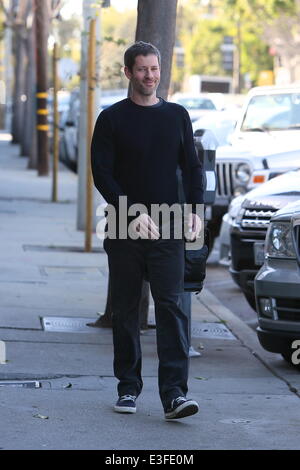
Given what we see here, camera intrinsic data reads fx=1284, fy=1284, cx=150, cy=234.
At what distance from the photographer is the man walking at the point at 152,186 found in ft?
21.3

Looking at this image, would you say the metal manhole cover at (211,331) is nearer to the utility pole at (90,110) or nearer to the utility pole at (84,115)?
the utility pole at (90,110)

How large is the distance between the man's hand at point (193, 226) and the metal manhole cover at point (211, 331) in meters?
3.19

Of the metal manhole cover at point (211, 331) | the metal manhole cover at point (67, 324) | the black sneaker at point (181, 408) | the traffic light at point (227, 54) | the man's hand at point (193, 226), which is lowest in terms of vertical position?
the traffic light at point (227, 54)

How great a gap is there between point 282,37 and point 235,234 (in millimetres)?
49079

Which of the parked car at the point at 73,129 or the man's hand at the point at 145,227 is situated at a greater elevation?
the man's hand at the point at 145,227

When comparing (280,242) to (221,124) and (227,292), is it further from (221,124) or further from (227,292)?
(221,124)

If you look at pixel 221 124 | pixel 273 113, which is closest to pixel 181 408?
pixel 273 113

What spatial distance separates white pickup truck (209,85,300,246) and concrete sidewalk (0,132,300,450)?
1877mm

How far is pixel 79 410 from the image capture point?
22.3 feet

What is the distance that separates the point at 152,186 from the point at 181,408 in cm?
113

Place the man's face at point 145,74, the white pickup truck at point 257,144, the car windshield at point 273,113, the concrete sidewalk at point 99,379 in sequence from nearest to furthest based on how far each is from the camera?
the concrete sidewalk at point 99,379 → the man's face at point 145,74 → the white pickup truck at point 257,144 → the car windshield at point 273,113

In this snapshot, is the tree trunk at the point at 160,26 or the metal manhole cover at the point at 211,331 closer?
the tree trunk at the point at 160,26

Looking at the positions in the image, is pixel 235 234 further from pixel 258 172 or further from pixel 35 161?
pixel 35 161

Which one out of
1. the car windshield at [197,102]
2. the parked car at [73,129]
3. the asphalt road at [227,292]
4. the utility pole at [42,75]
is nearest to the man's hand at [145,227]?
the asphalt road at [227,292]
